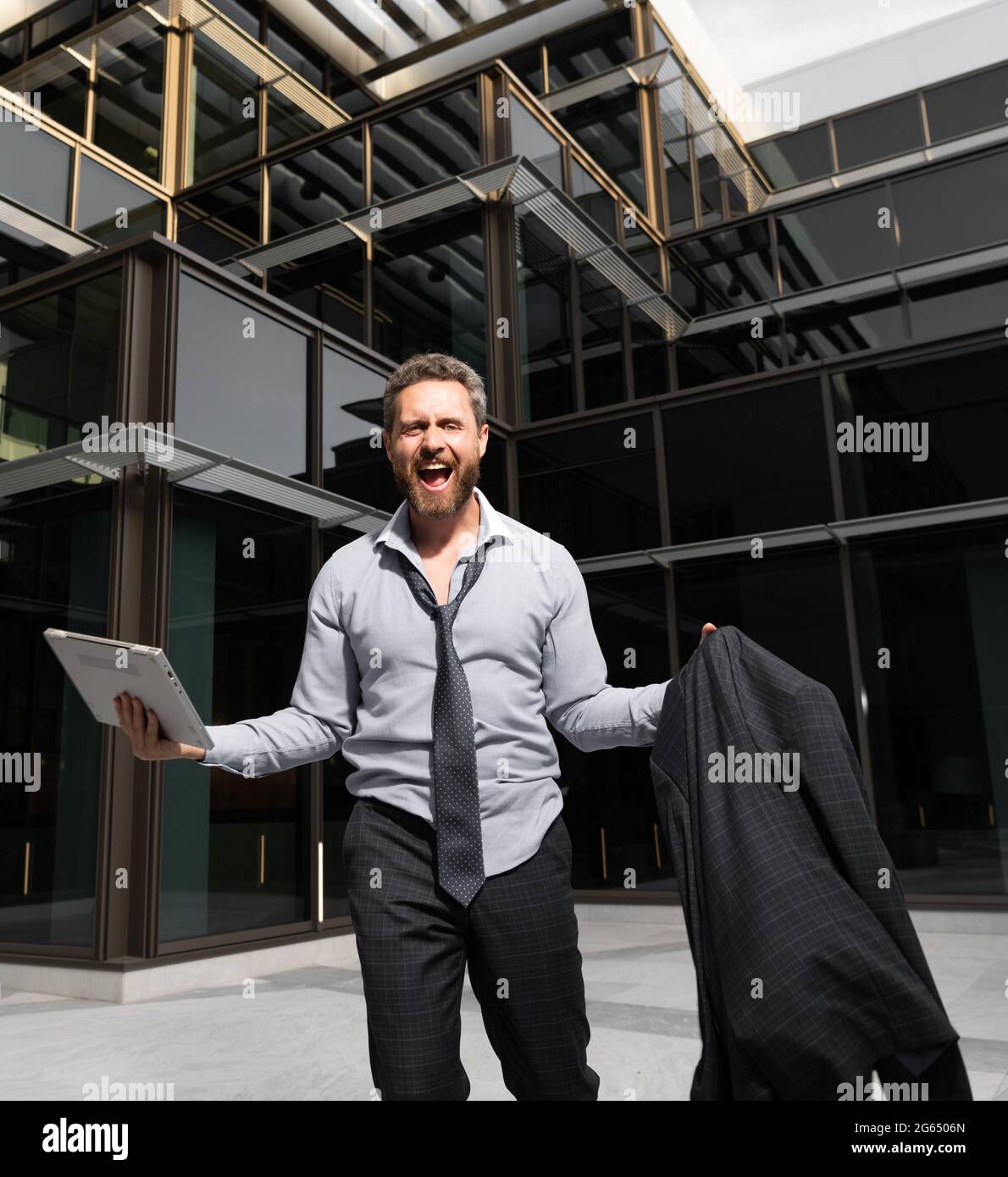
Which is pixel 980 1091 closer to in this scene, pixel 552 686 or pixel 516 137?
pixel 552 686

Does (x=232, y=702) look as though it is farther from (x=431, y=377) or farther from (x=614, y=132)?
(x=614, y=132)

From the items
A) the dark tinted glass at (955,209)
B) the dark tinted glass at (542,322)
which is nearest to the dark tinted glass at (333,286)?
the dark tinted glass at (542,322)

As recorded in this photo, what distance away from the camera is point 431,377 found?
7.49 feet

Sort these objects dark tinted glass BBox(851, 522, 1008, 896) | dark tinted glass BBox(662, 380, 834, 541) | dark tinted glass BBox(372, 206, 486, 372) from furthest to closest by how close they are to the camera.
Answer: dark tinted glass BBox(372, 206, 486, 372)
dark tinted glass BBox(662, 380, 834, 541)
dark tinted glass BBox(851, 522, 1008, 896)

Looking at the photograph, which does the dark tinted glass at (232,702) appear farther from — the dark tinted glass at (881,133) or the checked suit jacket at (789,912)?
the dark tinted glass at (881,133)

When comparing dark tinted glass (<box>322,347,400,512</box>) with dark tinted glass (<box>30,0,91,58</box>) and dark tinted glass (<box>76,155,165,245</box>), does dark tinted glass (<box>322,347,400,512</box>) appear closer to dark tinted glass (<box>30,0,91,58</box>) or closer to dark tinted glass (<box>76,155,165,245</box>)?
dark tinted glass (<box>76,155,165,245</box>)

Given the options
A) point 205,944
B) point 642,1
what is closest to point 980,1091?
point 205,944

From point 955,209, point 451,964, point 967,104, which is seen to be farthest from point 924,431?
point 451,964

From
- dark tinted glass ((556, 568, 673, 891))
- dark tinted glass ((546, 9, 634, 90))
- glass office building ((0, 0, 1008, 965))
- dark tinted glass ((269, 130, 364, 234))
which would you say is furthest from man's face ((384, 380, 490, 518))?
dark tinted glass ((546, 9, 634, 90))

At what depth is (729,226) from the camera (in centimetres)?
1385

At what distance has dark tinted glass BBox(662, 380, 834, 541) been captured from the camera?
9.57 metres

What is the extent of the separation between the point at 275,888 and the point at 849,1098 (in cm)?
642

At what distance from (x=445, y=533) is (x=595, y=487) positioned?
8321 mm

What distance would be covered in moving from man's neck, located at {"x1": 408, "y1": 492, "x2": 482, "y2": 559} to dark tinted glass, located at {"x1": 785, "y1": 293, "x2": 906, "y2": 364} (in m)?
10.4
